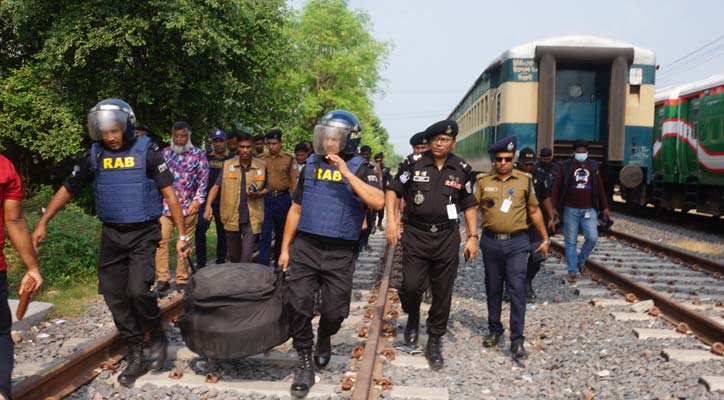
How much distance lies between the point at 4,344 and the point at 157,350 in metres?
1.31

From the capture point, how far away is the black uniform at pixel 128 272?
14.1ft

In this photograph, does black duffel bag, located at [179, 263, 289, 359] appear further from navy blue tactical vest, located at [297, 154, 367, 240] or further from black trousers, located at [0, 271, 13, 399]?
black trousers, located at [0, 271, 13, 399]

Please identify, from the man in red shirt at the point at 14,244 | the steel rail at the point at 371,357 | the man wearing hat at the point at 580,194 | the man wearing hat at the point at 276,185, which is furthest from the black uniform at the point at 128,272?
the man wearing hat at the point at 580,194

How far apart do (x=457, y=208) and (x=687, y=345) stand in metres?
2.40

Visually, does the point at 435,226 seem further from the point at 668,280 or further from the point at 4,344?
the point at 668,280

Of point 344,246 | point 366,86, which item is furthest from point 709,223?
point 366,86

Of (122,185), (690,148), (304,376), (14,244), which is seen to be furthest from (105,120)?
(690,148)

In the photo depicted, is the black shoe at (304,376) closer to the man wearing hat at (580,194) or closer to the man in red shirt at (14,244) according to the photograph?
the man in red shirt at (14,244)

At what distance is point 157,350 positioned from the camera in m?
4.46

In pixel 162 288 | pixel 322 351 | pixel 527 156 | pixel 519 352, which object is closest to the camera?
pixel 322 351

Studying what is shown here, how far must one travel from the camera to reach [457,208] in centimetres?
483

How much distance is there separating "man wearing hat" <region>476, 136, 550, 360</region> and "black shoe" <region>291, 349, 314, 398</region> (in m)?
1.85

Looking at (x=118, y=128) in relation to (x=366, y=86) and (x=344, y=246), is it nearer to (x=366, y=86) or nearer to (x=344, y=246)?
(x=344, y=246)

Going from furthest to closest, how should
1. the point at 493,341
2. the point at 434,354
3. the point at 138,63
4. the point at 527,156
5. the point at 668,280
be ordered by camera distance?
the point at 138,63 < the point at 668,280 < the point at 527,156 < the point at 493,341 < the point at 434,354
